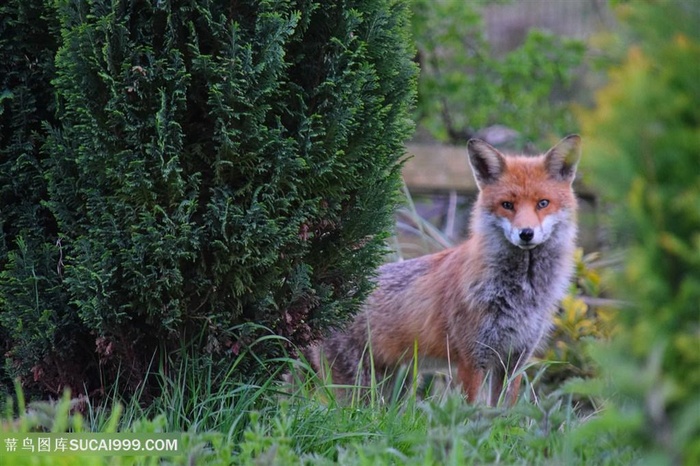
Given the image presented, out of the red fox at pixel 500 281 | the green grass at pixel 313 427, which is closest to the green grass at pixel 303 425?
the green grass at pixel 313 427

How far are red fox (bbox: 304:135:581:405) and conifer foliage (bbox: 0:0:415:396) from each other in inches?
50.0

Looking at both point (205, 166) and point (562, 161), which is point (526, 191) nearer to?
point (562, 161)

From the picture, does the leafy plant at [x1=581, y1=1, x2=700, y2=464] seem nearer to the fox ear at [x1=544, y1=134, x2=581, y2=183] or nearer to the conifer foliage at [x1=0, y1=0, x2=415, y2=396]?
the conifer foliage at [x1=0, y1=0, x2=415, y2=396]

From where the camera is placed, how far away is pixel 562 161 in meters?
5.21

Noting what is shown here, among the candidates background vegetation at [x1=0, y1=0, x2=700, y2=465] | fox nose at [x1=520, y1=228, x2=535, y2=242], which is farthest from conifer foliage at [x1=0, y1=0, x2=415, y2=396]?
fox nose at [x1=520, y1=228, x2=535, y2=242]

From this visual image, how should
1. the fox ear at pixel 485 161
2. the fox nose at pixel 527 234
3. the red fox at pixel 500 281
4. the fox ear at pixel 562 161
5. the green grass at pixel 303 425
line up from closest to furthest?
the green grass at pixel 303 425
the fox nose at pixel 527 234
the red fox at pixel 500 281
the fox ear at pixel 562 161
the fox ear at pixel 485 161

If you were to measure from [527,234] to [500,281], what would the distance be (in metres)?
0.39

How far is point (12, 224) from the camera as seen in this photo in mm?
3791

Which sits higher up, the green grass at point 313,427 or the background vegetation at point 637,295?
the background vegetation at point 637,295

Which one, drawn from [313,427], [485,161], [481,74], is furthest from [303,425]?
[481,74]

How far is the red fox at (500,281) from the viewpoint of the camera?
16.4ft

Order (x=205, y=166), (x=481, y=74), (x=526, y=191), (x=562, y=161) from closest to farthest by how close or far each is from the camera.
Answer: (x=205, y=166), (x=526, y=191), (x=562, y=161), (x=481, y=74)

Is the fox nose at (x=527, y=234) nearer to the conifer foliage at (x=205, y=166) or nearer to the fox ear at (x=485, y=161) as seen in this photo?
the fox ear at (x=485, y=161)

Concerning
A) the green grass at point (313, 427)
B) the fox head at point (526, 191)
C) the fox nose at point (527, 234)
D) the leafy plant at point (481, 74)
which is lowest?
the green grass at point (313, 427)
